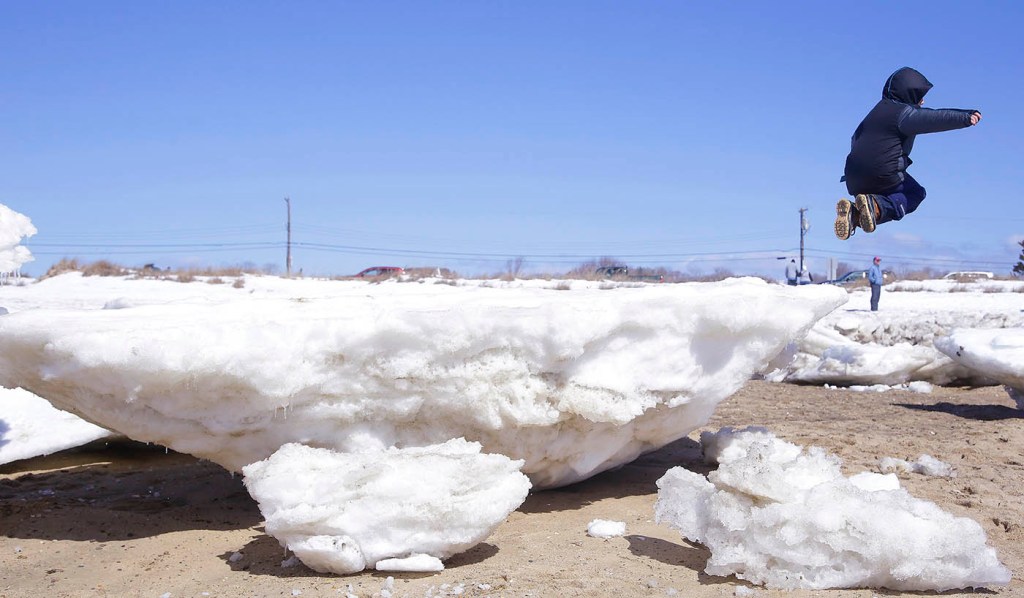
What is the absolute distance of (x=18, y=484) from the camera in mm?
5305

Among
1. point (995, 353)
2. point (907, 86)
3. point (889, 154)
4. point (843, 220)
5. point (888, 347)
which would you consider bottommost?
point (888, 347)

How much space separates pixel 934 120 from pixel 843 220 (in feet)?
3.49

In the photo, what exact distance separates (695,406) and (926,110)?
3.43 meters

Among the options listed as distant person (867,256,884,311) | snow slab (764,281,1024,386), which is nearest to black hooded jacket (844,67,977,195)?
snow slab (764,281,1024,386)

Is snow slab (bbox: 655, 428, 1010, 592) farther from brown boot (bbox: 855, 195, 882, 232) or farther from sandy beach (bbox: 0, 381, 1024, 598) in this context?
brown boot (bbox: 855, 195, 882, 232)

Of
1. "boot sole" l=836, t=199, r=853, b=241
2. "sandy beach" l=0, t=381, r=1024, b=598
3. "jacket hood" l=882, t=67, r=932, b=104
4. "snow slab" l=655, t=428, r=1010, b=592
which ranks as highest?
"jacket hood" l=882, t=67, r=932, b=104

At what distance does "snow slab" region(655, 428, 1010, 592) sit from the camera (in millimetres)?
3256

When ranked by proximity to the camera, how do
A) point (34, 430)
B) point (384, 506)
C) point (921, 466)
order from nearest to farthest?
1. point (384, 506)
2. point (921, 466)
3. point (34, 430)

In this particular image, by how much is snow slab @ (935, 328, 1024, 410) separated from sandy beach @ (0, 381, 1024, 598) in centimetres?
70

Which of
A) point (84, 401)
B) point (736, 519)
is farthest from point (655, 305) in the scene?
point (84, 401)

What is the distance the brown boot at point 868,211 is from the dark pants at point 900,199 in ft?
0.11

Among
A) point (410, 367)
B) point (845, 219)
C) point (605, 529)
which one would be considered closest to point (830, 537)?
point (605, 529)

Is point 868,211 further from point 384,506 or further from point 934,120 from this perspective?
point 384,506

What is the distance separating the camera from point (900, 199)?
712cm
